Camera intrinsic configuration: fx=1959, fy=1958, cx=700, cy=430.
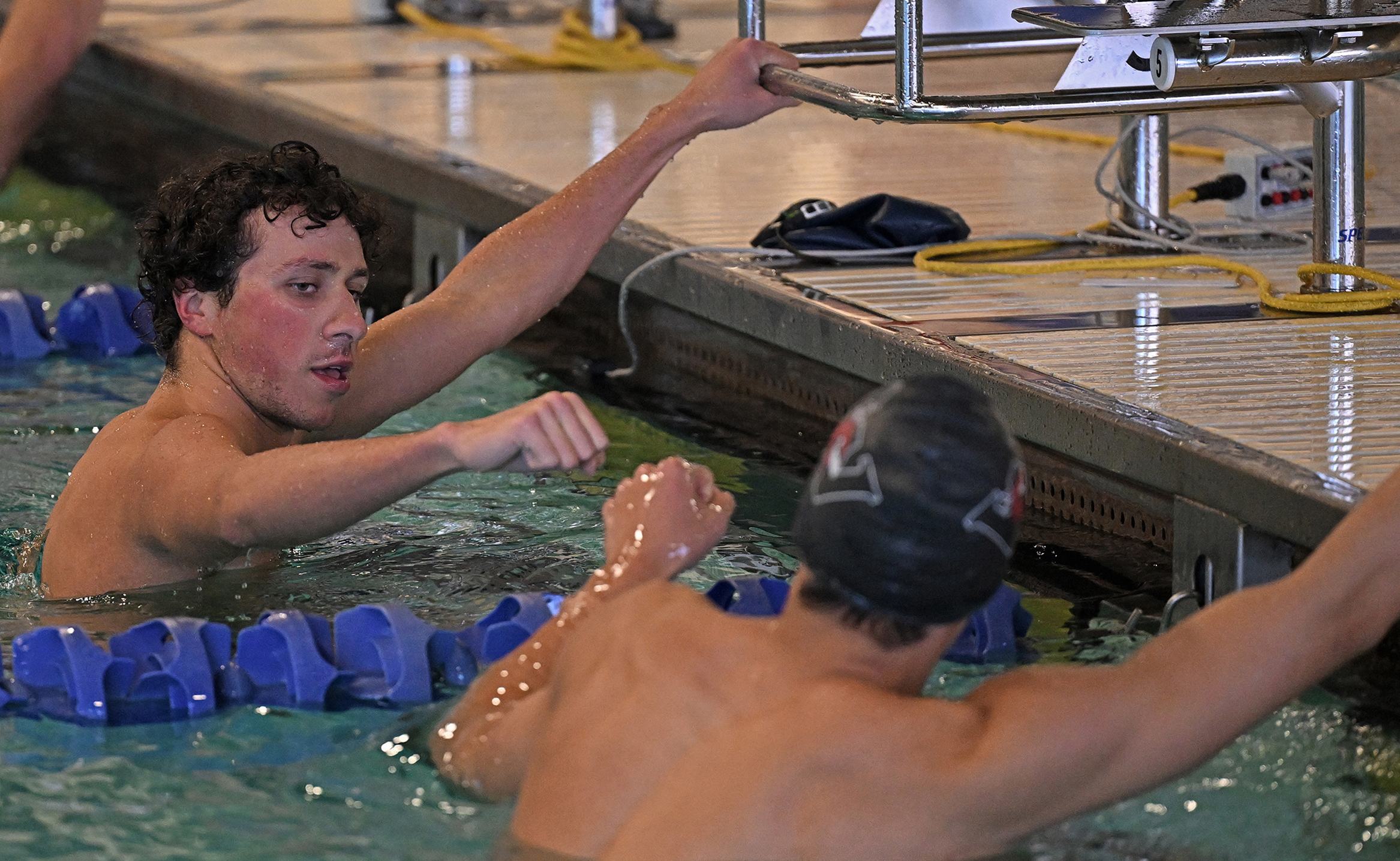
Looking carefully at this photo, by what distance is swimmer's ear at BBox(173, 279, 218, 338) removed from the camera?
315 centimetres

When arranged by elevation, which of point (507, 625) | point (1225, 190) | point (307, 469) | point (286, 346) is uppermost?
point (1225, 190)

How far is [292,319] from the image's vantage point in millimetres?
3094

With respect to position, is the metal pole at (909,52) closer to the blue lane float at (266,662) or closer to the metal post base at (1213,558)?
the metal post base at (1213,558)

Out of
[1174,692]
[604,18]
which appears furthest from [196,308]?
[604,18]

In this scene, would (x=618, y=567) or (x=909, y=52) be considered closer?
(x=618, y=567)

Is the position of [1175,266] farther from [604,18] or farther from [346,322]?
[604,18]

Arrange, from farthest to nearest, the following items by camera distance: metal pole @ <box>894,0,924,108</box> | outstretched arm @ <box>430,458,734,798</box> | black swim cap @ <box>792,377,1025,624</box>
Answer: metal pole @ <box>894,0,924,108</box>, outstretched arm @ <box>430,458,734,798</box>, black swim cap @ <box>792,377,1025,624</box>


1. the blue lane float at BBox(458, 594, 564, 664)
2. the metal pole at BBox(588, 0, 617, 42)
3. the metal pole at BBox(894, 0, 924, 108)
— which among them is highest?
the metal pole at BBox(588, 0, 617, 42)

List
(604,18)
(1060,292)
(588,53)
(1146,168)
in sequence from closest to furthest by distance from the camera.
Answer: (1060,292) < (1146,168) < (588,53) < (604,18)

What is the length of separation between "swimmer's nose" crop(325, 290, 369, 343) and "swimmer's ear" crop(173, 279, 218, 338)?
0.20 meters

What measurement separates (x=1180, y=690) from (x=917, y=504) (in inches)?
13.7

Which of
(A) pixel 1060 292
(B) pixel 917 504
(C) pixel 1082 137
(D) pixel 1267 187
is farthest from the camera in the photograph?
(C) pixel 1082 137

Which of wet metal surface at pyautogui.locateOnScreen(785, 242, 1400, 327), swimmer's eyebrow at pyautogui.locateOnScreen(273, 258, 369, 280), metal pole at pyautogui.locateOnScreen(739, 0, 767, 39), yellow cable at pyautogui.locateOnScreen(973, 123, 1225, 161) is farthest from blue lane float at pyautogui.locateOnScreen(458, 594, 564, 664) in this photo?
yellow cable at pyautogui.locateOnScreen(973, 123, 1225, 161)

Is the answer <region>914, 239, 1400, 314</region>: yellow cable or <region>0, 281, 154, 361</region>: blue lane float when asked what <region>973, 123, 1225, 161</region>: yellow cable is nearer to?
<region>914, 239, 1400, 314</region>: yellow cable
